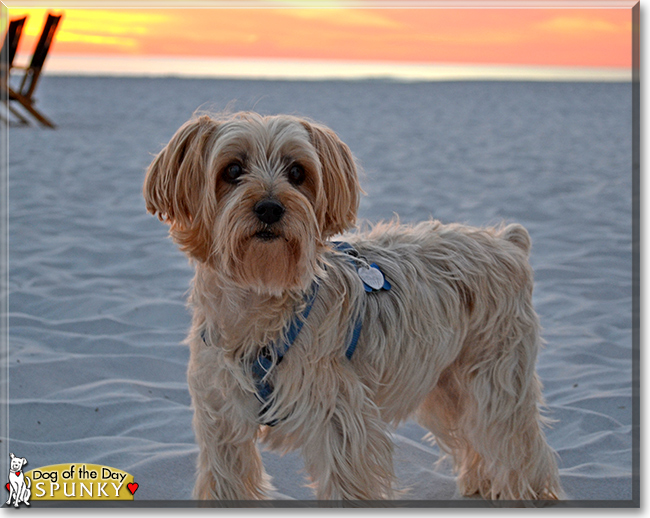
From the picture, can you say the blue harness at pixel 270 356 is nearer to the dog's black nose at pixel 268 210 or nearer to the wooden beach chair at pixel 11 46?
the dog's black nose at pixel 268 210

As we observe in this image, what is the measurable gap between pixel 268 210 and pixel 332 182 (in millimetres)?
364

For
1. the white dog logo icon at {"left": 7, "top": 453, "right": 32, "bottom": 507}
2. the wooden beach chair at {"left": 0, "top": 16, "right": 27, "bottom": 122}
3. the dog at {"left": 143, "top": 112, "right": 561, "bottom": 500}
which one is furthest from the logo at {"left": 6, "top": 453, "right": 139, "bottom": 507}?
the wooden beach chair at {"left": 0, "top": 16, "right": 27, "bottom": 122}

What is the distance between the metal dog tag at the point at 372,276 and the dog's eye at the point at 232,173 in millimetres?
696

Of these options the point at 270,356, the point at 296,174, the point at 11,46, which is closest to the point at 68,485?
the point at 270,356

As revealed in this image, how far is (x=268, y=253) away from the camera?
8.58ft

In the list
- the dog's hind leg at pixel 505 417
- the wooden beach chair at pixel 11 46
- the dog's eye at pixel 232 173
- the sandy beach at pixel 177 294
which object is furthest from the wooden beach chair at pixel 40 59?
the dog's hind leg at pixel 505 417

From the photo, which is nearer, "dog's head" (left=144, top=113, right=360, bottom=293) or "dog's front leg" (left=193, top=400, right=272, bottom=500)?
"dog's head" (left=144, top=113, right=360, bottom=293)

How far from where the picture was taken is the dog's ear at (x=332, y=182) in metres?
2.79

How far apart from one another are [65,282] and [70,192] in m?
4.02

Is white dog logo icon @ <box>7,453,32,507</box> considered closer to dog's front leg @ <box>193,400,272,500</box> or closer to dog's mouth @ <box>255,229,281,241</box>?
dog's front leg @ <box>193,400,272,500</box>

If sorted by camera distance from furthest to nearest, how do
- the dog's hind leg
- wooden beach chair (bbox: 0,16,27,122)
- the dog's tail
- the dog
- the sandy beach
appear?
wooden beach chair (bbox: 0,16,27,122) → the sandy beach → the dog's tail → the dog's hind leg → the dog

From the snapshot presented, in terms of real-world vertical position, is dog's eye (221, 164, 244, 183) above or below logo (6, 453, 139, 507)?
above

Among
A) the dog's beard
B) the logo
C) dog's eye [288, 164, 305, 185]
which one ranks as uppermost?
dog's eye [288, 164, 305, 185]

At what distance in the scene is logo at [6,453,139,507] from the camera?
3.16 meters
